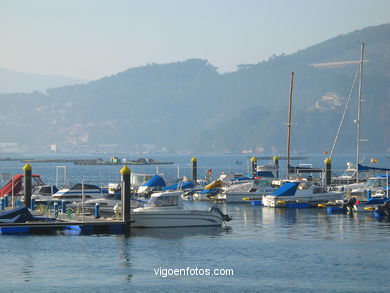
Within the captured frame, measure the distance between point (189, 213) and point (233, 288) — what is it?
17.4 m

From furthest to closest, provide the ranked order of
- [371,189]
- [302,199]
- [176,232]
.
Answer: [371,189] < [302,199] < [176,232]

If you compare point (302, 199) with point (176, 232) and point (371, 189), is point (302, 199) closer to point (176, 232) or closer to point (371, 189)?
point (371, 189)

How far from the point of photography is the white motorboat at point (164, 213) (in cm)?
5050

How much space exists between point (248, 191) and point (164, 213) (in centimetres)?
2662

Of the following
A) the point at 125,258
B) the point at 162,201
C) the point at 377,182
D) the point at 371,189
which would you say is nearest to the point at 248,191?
the point at 371,189

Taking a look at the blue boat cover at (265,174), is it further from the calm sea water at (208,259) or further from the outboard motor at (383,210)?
the calm sea water at (208,259)

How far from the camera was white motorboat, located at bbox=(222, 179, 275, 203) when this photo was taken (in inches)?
2987

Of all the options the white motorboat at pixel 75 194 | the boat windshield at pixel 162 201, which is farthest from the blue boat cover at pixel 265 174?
the boat windshield at pixel 162 201

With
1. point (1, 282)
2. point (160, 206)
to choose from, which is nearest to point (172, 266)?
point (1, 282)

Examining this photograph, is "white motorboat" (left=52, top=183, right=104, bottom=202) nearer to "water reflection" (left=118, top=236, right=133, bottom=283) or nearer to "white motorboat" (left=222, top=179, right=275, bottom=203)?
"white motorboat" (left=222, top=179, right=275, bottom=203)

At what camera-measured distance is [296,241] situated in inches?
1850

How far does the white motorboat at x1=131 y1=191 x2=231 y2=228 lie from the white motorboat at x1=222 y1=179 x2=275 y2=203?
80.9 ft

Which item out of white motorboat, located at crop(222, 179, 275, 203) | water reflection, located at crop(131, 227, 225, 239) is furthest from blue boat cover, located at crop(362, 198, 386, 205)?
water reflection, located at crop(131, 227, 225, 239)

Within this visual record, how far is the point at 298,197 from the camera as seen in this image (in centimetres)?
6919
